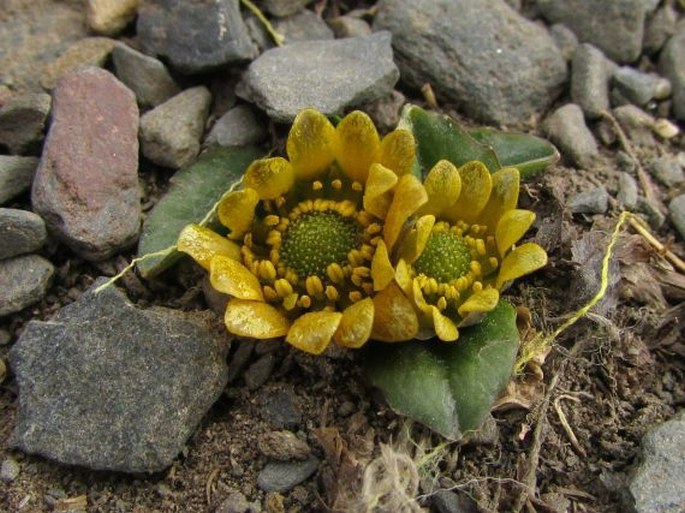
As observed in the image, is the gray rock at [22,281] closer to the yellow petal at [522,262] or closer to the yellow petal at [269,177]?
the yellow petal at [269,177]

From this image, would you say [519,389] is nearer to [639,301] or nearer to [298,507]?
[639,301]

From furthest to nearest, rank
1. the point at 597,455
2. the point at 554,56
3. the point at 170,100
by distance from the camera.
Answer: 1. the point at 554,56
2. the point at 170,100
3. the point at 597,455

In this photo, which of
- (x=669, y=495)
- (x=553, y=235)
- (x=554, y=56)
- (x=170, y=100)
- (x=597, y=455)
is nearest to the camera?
(x=669, y=495)

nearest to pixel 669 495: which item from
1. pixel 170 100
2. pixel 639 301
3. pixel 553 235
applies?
pixel 639 301

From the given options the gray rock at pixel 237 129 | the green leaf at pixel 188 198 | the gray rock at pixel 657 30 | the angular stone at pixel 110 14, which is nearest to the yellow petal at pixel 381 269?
the green leaf at pixel 188 198

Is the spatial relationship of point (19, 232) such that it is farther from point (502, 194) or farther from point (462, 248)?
point (502, 194)

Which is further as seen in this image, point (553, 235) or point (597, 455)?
point (553, 235)

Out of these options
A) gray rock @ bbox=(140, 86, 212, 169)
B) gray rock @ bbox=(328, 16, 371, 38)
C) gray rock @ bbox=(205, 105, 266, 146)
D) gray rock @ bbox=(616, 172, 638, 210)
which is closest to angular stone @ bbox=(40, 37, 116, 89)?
gray rock @ bbox=(140, 86, 212, 169)
